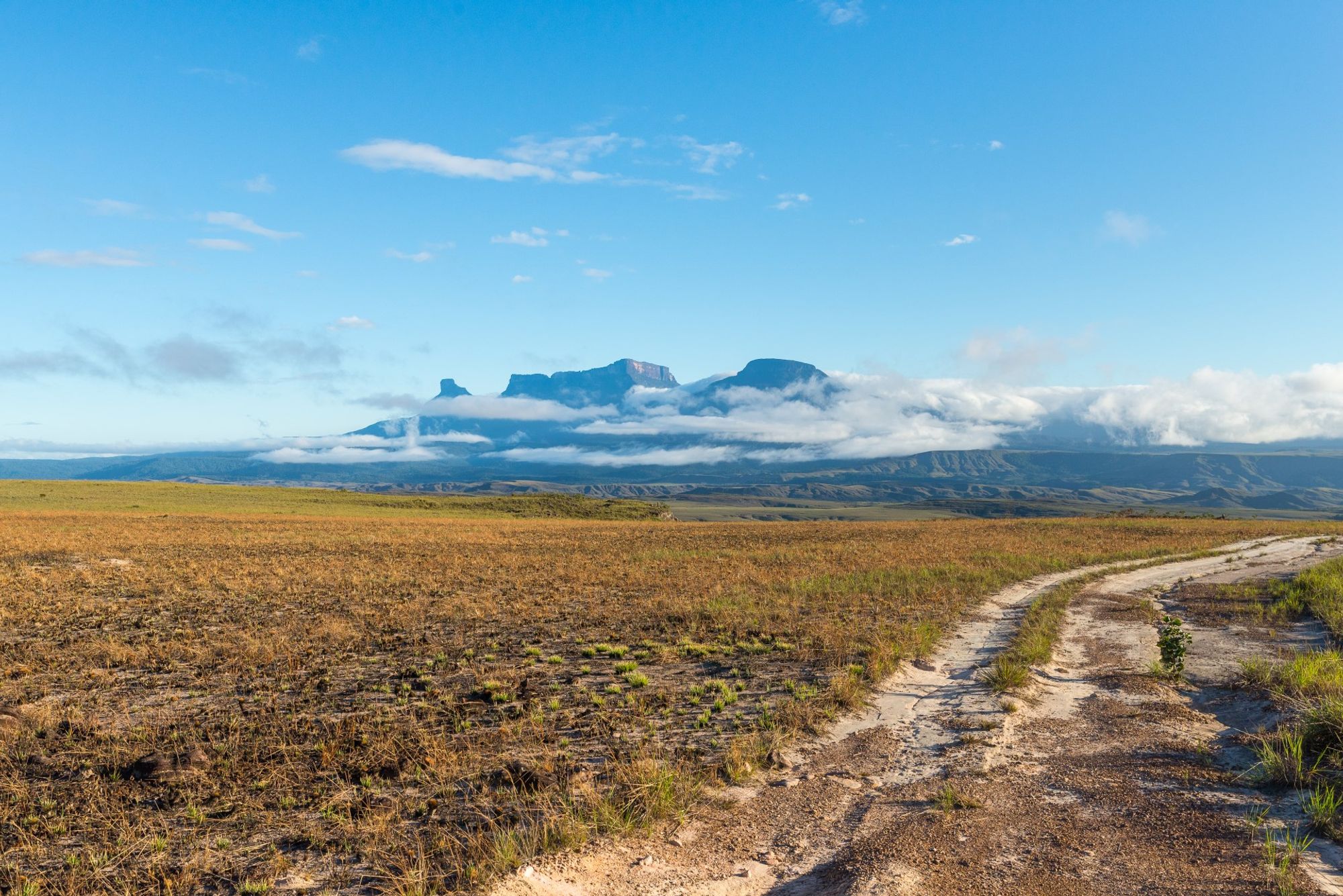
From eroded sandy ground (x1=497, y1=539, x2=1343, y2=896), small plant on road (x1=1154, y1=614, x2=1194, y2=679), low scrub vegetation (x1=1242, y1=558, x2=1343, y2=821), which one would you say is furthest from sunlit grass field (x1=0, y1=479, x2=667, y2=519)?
low scrub vegetation (x1=1242, y1=558, x2=1343, y2=821)

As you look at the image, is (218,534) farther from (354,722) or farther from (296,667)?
(354,722)

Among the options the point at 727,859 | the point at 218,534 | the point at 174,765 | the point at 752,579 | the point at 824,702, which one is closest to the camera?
the point at 727,859

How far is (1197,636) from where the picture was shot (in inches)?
787

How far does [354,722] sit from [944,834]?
993cm

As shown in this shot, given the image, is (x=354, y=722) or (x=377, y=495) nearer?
(x=354, y=722)

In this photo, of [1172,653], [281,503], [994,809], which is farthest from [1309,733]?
[281,503]

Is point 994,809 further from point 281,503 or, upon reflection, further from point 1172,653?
point 281,503

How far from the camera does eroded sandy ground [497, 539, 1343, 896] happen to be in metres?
7.33

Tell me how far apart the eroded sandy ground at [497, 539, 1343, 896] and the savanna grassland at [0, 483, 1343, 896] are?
83 cm

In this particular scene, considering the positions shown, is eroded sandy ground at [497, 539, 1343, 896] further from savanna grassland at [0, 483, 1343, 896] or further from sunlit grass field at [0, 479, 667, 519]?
sunlit grass field at [0, 479, 667, 519]

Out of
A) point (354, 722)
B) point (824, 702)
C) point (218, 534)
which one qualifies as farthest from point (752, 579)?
point (218, 534)

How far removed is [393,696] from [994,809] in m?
11.5

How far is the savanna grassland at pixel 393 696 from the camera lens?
8469 millimetres

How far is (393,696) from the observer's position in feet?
48.6
